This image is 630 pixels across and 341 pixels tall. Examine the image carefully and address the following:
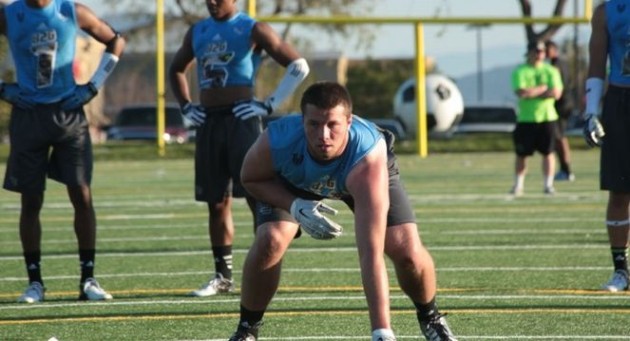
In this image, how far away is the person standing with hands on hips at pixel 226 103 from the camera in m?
9.45

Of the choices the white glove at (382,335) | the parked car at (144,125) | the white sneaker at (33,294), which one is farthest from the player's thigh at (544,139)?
the parked car at (144,125)

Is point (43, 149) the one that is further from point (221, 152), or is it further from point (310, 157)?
point (310, 157)

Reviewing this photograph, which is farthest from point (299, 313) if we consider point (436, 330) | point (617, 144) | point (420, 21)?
point (420, 21)

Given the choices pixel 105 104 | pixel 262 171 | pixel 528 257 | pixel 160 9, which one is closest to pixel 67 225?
pixel 528 257

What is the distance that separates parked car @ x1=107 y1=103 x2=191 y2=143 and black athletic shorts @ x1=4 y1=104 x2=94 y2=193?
32153 mm

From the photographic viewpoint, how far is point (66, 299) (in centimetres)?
902

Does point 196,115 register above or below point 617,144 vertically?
above

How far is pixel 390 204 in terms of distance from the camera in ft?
22.2

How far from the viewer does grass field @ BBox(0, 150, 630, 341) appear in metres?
7.67

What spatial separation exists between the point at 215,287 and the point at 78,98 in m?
1.33

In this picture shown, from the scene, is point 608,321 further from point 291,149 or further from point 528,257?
point 528,257

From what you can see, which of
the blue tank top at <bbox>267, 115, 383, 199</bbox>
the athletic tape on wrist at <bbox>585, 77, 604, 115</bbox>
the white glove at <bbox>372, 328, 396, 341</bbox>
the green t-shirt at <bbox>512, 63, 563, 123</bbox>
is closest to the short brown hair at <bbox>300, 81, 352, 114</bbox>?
the blue tank top at <bbox>267, 115, 383, 199</bbox>

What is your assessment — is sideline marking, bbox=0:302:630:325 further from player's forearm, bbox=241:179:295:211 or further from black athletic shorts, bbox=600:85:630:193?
player's forearm, bbox=241:179:295:211

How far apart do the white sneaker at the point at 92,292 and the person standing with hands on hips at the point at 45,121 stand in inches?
0.5
